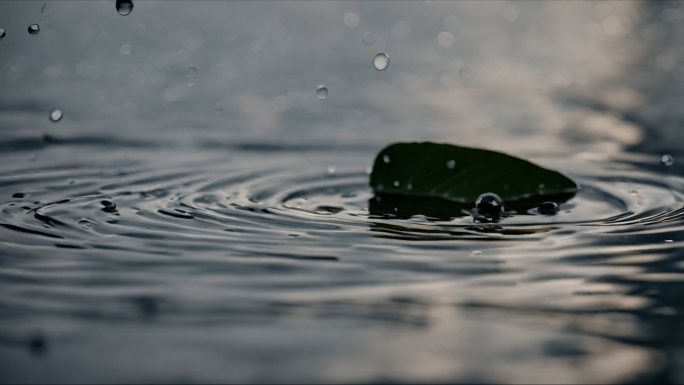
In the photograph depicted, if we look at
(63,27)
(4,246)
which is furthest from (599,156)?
(63,27)

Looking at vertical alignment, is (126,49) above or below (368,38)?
Answer: below

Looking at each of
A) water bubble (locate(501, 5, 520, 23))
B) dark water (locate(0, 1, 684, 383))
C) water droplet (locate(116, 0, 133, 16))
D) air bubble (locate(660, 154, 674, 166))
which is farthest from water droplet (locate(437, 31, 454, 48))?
water droplet (locate(116, 0, 133, 16))

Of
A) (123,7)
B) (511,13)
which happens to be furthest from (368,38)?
(123,7)

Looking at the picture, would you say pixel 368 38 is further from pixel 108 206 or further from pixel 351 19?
pixel 108 206

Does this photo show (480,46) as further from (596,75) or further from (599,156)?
(599,156)

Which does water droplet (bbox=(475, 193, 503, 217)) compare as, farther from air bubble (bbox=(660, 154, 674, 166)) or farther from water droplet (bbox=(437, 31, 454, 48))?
water droplet (bbox=(437, 31, 454, 48))

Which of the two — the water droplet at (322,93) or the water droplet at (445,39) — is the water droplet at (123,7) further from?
the water droplet at (445,39)
